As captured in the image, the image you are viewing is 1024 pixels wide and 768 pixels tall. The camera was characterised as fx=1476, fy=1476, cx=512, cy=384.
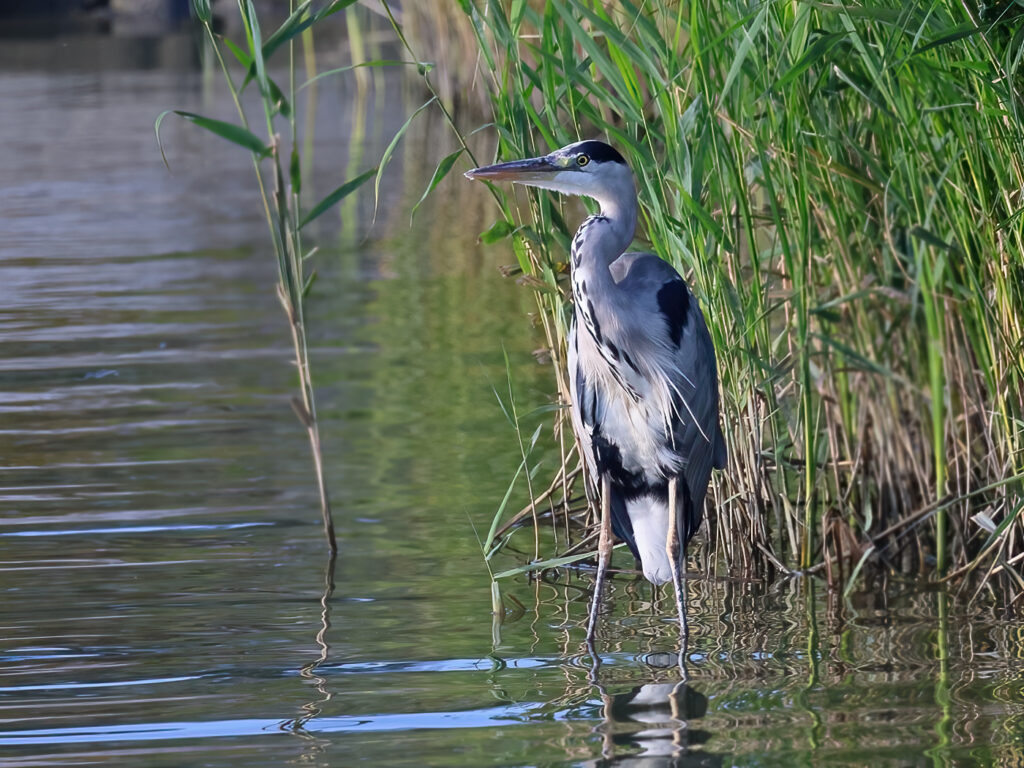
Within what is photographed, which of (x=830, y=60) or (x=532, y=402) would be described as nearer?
(x=830, y=60)

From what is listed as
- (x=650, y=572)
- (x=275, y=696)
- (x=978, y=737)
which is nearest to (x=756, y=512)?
(x=650, y=572)

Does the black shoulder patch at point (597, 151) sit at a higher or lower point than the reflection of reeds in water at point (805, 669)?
higher

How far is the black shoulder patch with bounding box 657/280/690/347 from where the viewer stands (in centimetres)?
383

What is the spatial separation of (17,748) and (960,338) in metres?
2.72

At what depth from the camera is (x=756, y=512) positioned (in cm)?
417

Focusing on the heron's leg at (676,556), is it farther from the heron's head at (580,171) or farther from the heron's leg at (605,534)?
the heron's head at (580,171)

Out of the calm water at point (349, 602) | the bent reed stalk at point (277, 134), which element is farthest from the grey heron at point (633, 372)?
the bent reed stalk at point (277, 134)

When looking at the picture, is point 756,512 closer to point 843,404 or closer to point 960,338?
point 843,404

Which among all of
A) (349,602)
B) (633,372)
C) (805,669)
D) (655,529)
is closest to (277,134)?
(633,372)

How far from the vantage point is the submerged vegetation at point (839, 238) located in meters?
3.69

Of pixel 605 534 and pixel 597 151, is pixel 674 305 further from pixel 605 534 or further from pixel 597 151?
pixel 605 534

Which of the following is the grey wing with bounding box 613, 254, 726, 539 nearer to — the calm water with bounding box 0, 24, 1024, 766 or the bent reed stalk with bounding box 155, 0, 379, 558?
the calm water with bounding box 0, 24, 1024, 766

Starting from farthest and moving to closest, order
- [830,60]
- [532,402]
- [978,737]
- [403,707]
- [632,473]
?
[532,402]
[632,473]
[830,60]
[403,707]
[978,737]

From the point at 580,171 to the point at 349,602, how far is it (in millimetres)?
1377
